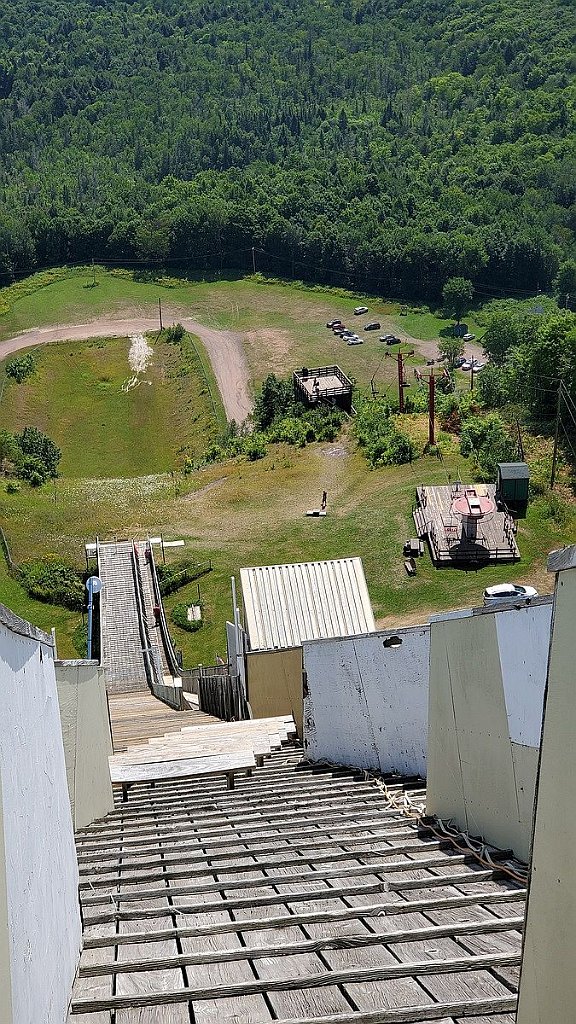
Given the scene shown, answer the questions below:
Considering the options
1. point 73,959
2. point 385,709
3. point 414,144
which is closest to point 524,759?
point 73,959

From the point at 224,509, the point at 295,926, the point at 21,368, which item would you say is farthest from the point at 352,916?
the point at 21,368

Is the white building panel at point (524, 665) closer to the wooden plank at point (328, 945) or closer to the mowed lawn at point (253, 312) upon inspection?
the wooden plank at point (328, 945)

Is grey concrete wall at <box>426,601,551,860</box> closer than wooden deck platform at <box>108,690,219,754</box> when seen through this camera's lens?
Yes

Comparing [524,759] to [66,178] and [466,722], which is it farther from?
[66,178]

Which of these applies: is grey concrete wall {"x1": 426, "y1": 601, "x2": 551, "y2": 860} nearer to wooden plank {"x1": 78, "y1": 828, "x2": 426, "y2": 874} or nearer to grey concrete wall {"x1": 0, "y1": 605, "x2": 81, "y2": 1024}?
wooden plank {"x1": 78, "y1": 828, "x2": 426, "y2": 874}

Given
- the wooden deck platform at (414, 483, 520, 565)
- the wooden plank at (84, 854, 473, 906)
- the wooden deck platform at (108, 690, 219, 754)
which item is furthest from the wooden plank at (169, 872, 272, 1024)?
the wooden deck platform at (414, 483, 520, 565)

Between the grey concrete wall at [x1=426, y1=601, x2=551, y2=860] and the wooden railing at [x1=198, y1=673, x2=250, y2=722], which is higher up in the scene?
the grey concrete wall at [x1=426, y1=601, x2=551, y2=860]

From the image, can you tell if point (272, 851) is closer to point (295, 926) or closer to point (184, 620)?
point (295, 926)

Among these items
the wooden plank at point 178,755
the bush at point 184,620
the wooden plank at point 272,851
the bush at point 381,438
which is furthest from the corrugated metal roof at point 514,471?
the wooden plank at point 272,851
